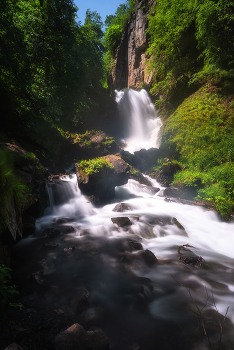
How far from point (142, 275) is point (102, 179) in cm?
593

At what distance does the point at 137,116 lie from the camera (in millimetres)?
24109

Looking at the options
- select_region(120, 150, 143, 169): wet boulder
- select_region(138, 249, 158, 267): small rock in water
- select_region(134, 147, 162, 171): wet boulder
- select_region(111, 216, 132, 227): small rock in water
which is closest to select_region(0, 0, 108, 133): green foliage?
select_region(120, 150, 143, 169): wet boulder

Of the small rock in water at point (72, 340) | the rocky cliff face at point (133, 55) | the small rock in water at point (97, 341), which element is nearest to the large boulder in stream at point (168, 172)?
the small rock in water at point (97, 341)

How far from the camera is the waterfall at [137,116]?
72.5 ft

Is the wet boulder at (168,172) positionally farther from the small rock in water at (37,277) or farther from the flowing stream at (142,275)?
the small rock in water at (37,277)

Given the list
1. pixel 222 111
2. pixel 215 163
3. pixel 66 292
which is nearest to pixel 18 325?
pixel 66 292

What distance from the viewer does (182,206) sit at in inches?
344

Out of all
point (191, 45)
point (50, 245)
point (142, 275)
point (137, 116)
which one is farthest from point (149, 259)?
point (137, 116)

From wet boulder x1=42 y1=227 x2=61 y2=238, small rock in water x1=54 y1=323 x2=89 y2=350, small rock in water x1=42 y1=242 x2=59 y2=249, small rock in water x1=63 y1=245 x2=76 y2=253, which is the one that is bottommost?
small rock in water x1=63 y1=245 x2=76 y2=253

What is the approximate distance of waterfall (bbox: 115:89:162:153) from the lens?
22.1 metres

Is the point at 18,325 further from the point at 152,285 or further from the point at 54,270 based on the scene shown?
the point at 152,285

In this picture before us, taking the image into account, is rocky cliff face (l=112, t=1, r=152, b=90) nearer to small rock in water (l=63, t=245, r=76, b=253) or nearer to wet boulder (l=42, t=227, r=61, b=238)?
wet boulder (l=42, t=227, r=61, b=238)

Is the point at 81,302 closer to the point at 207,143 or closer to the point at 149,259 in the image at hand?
the point at 149,259

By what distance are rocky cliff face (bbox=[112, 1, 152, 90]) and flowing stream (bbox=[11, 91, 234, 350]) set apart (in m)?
24.0
